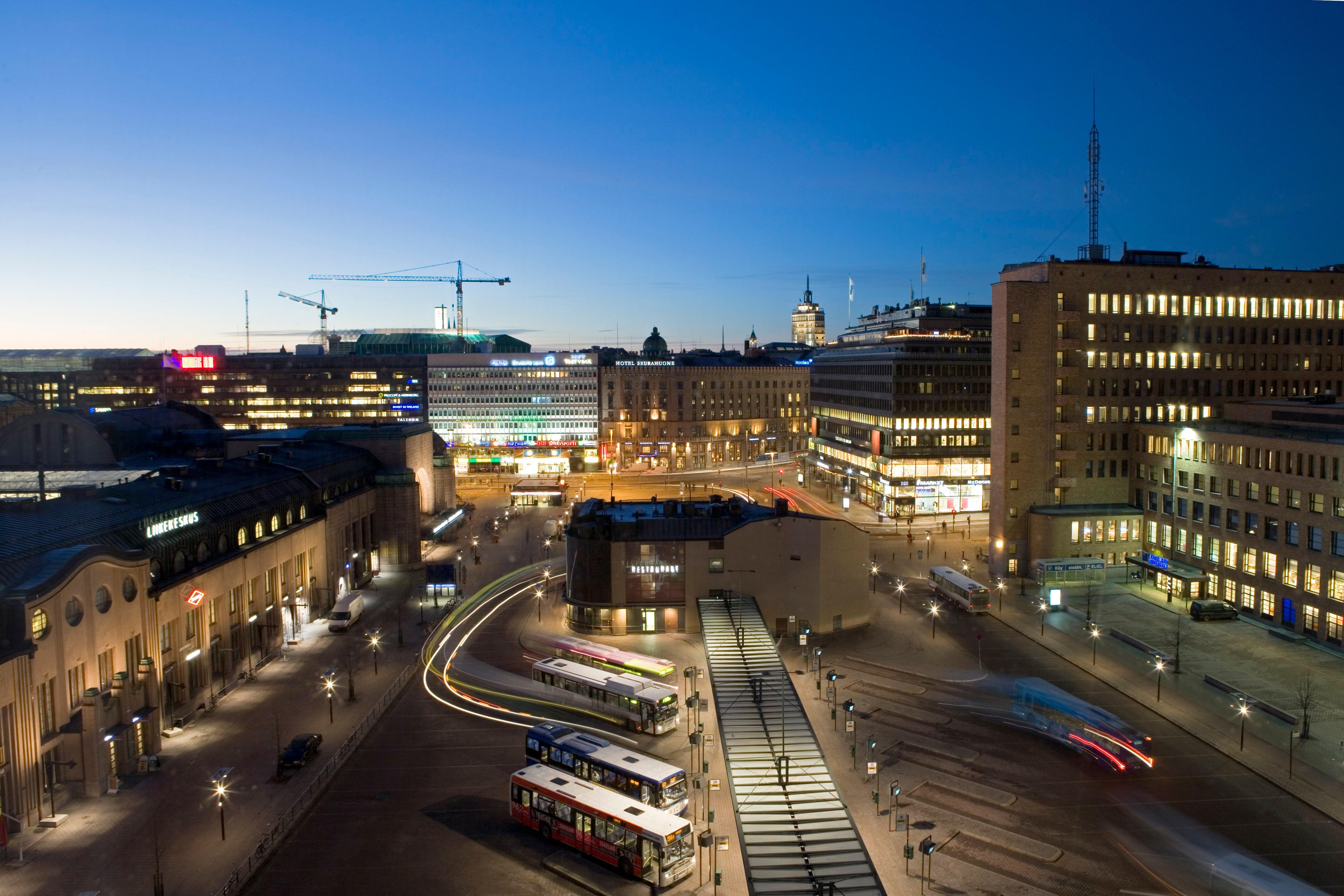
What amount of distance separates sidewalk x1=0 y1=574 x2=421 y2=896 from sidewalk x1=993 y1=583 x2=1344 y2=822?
4150 cm

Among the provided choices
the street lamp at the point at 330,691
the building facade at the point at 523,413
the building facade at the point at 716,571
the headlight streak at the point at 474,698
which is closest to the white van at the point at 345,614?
the headlight streak at the point at 474,698

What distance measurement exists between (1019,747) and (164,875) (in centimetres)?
3569

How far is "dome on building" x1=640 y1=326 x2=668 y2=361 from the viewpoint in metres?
182

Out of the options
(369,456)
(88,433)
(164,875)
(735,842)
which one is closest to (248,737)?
(164,875)

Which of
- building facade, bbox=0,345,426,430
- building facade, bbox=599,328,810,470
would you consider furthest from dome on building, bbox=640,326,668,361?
building facade, bbox=0,345,426,430

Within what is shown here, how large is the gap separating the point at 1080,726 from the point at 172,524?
48617mm

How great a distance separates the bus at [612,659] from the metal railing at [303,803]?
9.41 m

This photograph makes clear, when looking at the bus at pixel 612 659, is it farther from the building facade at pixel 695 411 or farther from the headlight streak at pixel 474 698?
the building facade at pixel 695 411

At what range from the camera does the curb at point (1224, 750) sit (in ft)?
116

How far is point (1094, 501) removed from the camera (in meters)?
79.9

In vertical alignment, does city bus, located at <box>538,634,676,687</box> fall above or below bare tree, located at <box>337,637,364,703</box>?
above

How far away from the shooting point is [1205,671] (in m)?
52.4

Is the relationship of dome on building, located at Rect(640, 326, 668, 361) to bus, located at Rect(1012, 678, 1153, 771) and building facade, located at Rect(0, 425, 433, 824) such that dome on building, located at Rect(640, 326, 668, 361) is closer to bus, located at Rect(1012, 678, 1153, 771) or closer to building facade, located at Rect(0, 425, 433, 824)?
building facade, located at Rect(0, 425, 433, 824)

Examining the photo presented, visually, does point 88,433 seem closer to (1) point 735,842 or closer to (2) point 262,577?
(2) point 262,577
